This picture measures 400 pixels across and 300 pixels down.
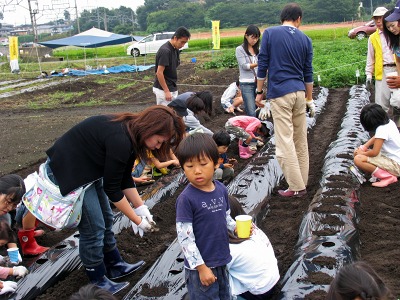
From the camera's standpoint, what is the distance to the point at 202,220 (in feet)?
8.73

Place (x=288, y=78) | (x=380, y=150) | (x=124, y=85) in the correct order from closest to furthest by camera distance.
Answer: (x=288, y=78) → (x=380, y=150) → (x=124, y=85)

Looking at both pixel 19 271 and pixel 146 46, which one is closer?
pixel 19 271

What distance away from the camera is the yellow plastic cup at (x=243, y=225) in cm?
287

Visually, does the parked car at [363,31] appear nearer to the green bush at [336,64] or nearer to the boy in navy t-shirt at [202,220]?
the green bush at [336,64]

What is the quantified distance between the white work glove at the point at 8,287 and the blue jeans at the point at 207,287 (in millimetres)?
1331

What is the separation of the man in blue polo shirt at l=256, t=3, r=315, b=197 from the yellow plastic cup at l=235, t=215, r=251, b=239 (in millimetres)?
2103

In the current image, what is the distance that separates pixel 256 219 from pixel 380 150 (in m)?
1.73

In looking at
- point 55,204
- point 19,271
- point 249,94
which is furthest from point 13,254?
point 249,94

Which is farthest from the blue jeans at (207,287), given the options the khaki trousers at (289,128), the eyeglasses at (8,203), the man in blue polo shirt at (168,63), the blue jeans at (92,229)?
the man in blue polo shirt at (168,63)

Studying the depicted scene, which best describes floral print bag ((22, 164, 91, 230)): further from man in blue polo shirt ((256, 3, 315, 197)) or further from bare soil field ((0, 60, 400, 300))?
man in blue polo shirt ((256, 3, 315, 197))

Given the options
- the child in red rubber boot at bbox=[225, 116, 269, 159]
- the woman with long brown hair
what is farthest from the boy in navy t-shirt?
the child in red rubber boot at bbox=[225, 116, 269, 159]

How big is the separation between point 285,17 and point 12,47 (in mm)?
20784

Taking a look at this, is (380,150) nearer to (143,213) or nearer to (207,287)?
(143,213)

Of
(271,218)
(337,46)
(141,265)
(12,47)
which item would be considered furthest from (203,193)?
(12,47)
